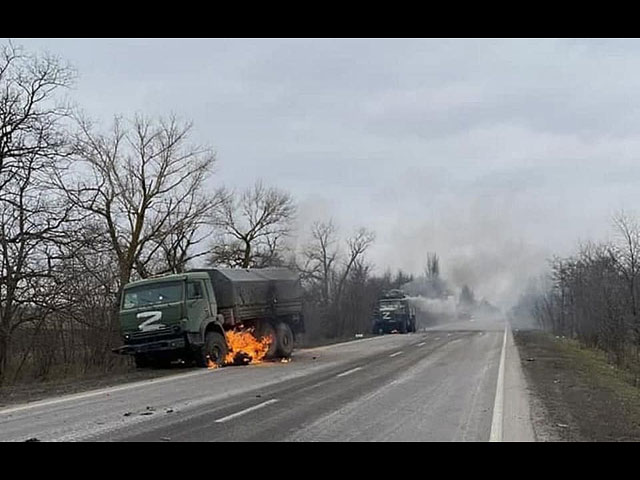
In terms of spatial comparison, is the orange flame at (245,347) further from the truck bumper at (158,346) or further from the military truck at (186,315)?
the truck bumper at (158,346)

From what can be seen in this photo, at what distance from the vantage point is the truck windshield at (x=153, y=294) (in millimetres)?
20016

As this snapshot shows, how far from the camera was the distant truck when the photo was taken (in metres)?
52.0

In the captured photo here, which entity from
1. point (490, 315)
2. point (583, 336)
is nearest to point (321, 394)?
point (583, 336)

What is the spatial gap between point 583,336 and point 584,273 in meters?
7.35

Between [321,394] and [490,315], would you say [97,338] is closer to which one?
[321,394]

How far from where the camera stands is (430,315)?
84.3 meters

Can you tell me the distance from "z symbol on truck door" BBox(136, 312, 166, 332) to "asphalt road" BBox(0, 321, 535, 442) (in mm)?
2225

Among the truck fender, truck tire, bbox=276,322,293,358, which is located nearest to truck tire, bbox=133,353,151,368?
the truck fender

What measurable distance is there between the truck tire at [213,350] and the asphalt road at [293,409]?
67.8 inches

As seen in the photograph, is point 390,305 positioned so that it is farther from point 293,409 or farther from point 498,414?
point 498,414

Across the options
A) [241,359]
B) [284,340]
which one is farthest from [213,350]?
[284,340]

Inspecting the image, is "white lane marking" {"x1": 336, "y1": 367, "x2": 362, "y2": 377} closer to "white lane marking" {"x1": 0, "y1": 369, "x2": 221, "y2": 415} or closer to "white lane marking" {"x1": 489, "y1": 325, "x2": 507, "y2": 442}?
"white lane marking" {"x1": 0, "y1": 369, "x2": 221, "y2": 415}

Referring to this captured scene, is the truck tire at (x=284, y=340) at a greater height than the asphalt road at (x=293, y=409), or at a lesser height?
greater

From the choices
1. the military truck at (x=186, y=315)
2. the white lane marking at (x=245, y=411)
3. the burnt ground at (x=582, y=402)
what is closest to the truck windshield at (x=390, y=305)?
the burnt ground at (x=582, y=402)
